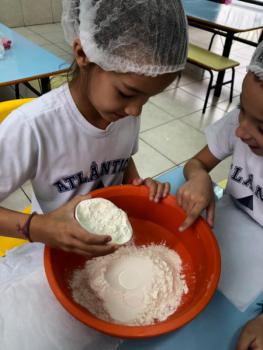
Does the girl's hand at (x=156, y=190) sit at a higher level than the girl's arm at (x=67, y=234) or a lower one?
lower

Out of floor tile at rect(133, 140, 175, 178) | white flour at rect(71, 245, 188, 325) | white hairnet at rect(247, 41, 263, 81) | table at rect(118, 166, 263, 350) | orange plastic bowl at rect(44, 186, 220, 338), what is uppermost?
white hairnet at rect(247, 41, 263, 81)

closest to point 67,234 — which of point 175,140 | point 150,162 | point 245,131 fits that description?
point 245,131

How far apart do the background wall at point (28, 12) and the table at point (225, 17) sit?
68.9 inches

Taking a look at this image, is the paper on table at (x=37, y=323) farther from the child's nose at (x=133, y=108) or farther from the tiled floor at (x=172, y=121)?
the tiled floor at (x=172, y=121)

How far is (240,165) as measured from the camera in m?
0.93

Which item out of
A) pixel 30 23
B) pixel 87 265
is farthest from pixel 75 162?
pixel 30 23

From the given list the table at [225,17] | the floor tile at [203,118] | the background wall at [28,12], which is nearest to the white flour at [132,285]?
the floor tile at [203,118]

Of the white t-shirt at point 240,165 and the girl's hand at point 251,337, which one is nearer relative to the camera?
the girl's hand at point 251,337

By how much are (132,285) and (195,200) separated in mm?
241

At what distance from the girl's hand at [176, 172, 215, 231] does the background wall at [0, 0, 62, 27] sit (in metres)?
3.65

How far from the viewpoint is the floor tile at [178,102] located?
2674 millimetres

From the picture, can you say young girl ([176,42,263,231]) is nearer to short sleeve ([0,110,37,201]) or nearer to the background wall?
short sleeve ([0,110,37,201])

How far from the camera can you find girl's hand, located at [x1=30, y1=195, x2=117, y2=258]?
51 cm

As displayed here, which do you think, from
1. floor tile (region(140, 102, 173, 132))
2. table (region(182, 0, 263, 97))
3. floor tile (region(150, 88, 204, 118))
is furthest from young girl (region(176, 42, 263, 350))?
table (region(182, 0, 263, 97))
